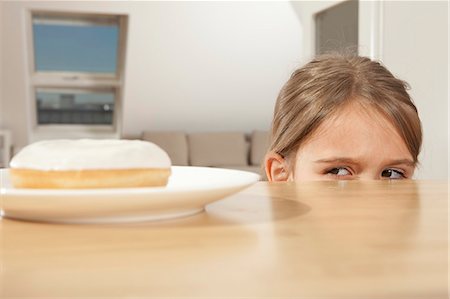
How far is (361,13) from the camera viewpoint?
310 cm

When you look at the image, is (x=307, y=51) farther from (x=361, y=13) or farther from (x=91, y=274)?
(x=91, y=274)

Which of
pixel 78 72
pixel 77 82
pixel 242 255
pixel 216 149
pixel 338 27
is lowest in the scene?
pixel 216 149

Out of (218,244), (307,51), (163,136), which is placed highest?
(307,51)

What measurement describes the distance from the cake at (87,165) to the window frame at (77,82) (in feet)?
20.5

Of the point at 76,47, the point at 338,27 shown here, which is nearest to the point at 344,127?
the point at 338,27

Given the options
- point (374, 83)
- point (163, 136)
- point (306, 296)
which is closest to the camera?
point (306, 296)

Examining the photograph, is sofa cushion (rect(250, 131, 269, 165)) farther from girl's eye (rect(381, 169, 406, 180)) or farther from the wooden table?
the wooden table

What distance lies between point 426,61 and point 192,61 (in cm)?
394

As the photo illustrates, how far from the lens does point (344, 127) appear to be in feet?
4.42

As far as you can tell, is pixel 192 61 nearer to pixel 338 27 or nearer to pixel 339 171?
pixel 338 27

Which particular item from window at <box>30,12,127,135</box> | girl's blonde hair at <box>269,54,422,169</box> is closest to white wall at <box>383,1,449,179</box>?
girl's blonde hair at <box>269,54,422,169</box>

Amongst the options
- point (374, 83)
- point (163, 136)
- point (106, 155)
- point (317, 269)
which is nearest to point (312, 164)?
point (374, 83)

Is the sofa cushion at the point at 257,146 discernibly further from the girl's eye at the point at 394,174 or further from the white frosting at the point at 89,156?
the white frosting at the point at 89,156

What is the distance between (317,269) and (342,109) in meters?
1.16
